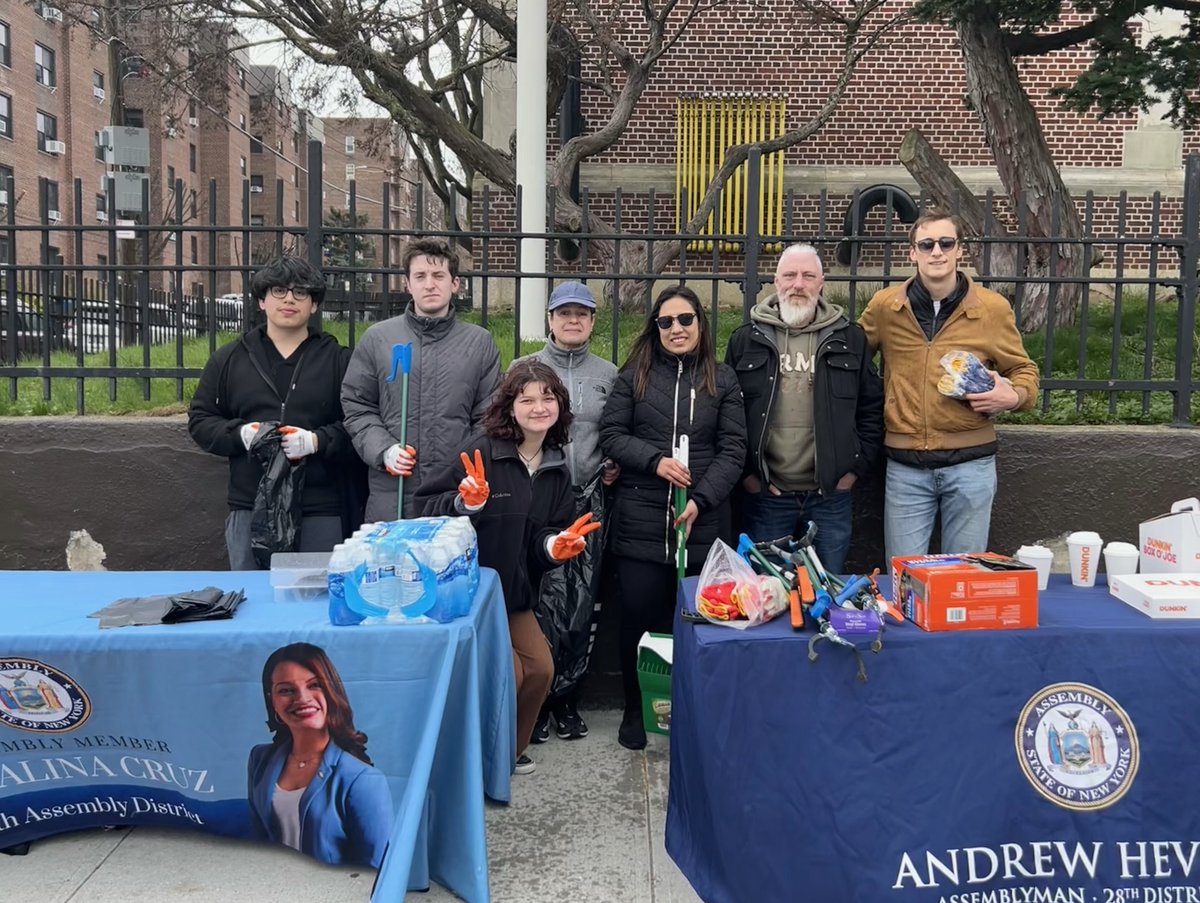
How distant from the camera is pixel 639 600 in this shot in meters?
3.98

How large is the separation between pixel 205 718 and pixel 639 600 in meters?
1.70

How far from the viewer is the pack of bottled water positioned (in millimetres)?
2855

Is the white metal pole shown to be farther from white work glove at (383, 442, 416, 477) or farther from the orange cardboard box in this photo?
the orange cardboard box

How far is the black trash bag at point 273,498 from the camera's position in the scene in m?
3.82

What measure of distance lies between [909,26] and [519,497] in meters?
12.0

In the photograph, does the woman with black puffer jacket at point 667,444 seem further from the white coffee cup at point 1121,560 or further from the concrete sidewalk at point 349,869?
the white coffee cup at point 1121,560

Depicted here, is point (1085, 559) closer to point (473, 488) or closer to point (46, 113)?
point (473, 488)

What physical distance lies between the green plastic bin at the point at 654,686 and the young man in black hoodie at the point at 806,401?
78cm

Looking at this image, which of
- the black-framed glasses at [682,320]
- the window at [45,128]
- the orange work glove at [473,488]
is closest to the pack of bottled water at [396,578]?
the orange work glove at [473,488]

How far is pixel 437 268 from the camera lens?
3.84 m

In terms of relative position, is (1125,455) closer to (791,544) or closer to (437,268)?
(791,544)

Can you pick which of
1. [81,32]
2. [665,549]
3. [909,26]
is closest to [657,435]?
[665,549]

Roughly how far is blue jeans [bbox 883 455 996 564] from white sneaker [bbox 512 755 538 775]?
1.64 m

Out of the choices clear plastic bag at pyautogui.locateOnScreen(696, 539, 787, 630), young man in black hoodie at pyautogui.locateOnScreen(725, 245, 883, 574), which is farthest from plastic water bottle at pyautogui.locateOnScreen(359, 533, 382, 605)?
Answer: young man in black hoodie at pyautogui.locateOnScreen(725, 245, 883, 574)
